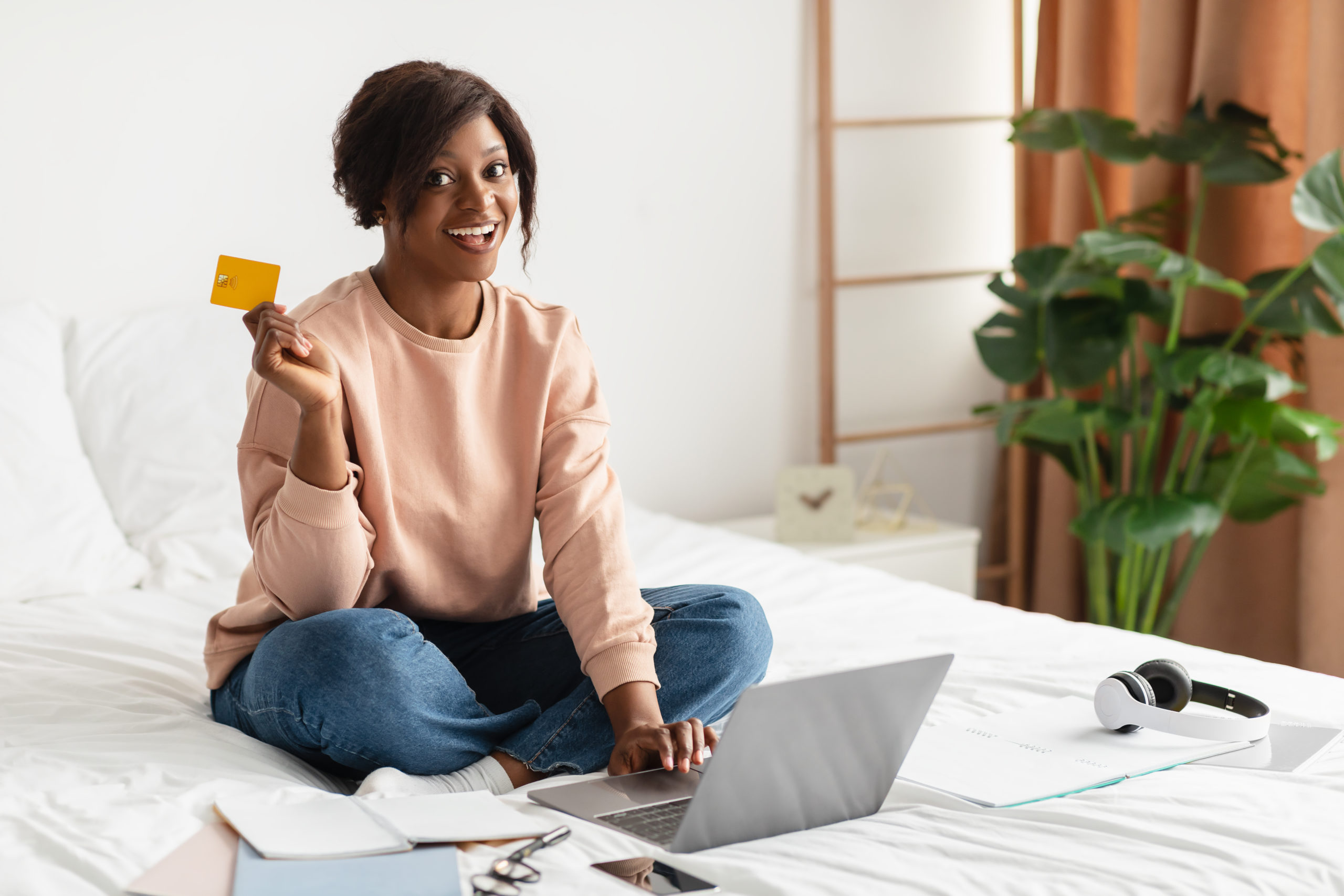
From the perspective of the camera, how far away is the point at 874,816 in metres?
1.10

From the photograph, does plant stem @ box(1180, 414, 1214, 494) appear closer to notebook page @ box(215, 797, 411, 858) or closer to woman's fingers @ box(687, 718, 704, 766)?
woman's fingers @ box(687, 718, 704, 766)

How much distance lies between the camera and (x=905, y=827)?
41.1 inches

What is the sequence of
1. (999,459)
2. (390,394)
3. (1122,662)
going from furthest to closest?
1. (999,459)
2. (1122,662)
3. (390,394)

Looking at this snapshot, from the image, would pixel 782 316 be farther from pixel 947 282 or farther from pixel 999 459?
pixel 999 459

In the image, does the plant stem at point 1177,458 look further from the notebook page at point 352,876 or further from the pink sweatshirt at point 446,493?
the notebook page at point 352,876

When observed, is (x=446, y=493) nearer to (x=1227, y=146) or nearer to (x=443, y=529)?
(x=443, y=529)

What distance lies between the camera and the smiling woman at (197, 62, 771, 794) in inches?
47.8

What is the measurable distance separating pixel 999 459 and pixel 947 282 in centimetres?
48

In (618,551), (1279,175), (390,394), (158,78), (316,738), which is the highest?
(158,78)

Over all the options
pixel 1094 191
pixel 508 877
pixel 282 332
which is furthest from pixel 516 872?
pixel 1094 191

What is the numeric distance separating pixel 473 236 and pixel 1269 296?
1632 millimetres

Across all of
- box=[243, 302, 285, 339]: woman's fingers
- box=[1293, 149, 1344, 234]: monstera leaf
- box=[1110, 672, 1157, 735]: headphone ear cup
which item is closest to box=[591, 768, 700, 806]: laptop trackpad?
box=[1110, 672, 1157, 735]: headphone ear cup

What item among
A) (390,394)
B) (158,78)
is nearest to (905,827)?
(390,394)

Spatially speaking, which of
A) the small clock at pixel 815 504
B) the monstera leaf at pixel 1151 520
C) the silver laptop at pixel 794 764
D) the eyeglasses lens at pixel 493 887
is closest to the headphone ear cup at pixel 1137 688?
the silver laptop at pixel 794 764
